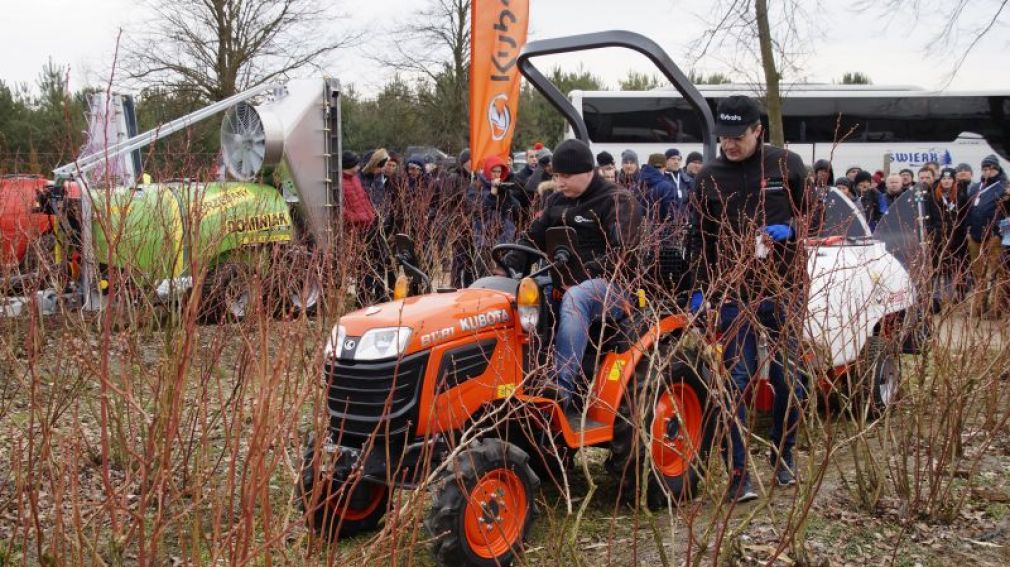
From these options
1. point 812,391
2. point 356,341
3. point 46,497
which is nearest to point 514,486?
point 356,341

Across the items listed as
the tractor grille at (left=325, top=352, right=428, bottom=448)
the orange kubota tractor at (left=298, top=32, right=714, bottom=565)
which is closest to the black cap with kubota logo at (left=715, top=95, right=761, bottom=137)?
the orange kubota tractor at (left=298, top=32, right=714, bottom=565)

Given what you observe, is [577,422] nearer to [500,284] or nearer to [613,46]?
[500,284]

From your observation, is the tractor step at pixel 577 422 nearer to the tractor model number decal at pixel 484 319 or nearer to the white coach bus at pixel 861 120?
the tractor model number decal at pixel 484 319

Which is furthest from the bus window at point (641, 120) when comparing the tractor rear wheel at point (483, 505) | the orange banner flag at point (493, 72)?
the tractor rear wheel at point (483, 505)

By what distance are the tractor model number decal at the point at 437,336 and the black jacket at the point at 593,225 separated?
688 mm

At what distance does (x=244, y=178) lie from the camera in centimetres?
1022

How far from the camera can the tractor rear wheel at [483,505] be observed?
387 cm

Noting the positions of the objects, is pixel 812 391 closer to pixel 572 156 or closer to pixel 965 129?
pixel 572 156

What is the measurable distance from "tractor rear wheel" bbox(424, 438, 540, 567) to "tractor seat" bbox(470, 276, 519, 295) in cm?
87

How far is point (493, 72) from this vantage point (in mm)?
11102

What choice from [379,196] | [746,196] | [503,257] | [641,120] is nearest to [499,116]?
[379,196]

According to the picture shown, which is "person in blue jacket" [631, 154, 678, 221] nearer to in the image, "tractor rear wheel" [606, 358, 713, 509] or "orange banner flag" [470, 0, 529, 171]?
"orange banner flag" [470, 0, 529, 171]

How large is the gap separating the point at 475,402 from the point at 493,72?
Result: 724 cm

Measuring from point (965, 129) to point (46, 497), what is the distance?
2454 centimetres
